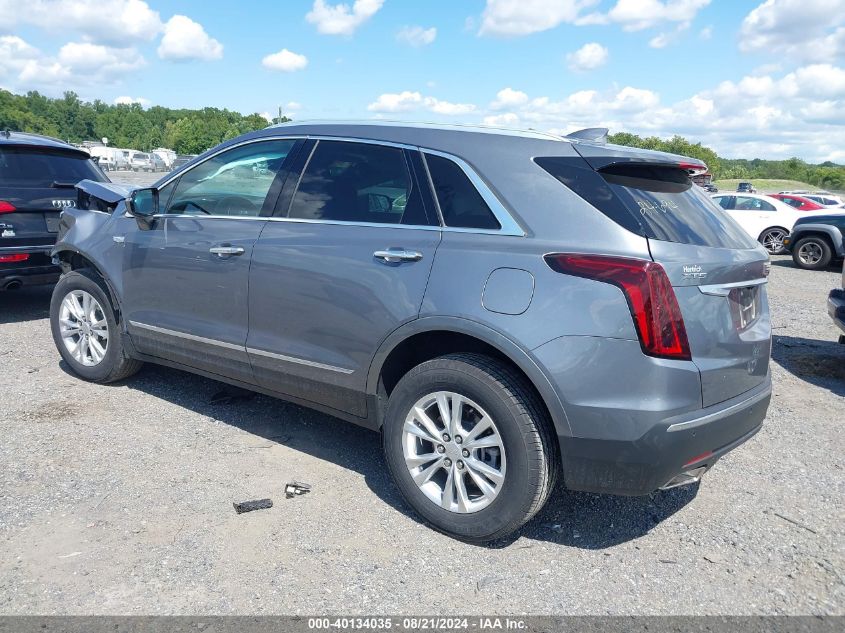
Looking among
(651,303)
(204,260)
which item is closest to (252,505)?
(204,260)

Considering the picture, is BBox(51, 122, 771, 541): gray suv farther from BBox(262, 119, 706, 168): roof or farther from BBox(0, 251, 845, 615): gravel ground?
BBox(0, 251, 845, 615): gravel ground

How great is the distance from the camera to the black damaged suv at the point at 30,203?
661 cm

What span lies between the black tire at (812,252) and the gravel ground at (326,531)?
10967 mm

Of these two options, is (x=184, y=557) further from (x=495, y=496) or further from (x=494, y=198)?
(x=494, y=198)

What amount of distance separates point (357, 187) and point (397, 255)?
569mm

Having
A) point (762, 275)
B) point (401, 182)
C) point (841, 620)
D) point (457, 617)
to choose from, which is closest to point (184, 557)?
point (457, 617)

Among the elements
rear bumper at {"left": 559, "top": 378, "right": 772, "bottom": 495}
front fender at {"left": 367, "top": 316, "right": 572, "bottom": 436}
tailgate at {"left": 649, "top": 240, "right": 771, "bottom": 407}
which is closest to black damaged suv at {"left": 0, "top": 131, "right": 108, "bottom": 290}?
front fender at {"left": 367, "top": 316, "right": 572, "bottom": 436}

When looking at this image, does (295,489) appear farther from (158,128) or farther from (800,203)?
(158,128)

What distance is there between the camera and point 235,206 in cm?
412

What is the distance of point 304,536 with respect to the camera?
10.6 ft

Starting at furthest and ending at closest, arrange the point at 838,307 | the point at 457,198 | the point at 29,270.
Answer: the point at 29,270 → the point at 838,307 → the point at 457,198

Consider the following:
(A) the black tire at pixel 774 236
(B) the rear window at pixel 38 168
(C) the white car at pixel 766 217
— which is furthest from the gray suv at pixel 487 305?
(A) the black tire at pixel 774 236

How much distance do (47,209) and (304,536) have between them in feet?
17.3

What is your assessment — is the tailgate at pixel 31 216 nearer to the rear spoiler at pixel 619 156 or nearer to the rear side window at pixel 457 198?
the rear side window at pixel 457 198
